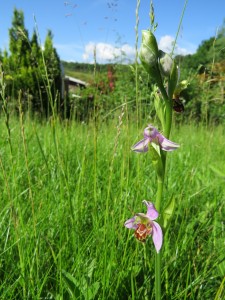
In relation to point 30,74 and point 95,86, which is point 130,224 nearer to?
point 95,86

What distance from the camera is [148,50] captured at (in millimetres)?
798

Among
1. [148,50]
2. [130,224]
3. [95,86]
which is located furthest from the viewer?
[95,86]

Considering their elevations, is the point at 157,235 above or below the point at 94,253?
above

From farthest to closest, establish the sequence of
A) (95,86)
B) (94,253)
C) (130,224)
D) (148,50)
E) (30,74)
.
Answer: (30,74) → (95,86) → (94,253) → (130,224) → (148,50)

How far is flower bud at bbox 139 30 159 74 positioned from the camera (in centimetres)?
79

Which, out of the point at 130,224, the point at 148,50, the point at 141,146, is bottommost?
the point at 130,224

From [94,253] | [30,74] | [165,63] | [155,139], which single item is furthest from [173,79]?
[30,74]

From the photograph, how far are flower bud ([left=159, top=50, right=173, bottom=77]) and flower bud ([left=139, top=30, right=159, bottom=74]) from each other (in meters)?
0.02

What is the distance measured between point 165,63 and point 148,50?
6 centimetres

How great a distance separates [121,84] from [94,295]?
316 inches

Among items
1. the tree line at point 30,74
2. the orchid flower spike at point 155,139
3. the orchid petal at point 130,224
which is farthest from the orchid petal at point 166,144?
the tree line at point 30,74

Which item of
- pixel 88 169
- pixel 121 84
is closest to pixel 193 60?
pixel 121 84

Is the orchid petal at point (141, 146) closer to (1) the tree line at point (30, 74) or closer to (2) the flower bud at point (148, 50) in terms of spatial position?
(2) the flower bud at point (148, 50)

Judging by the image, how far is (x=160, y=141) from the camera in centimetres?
84
